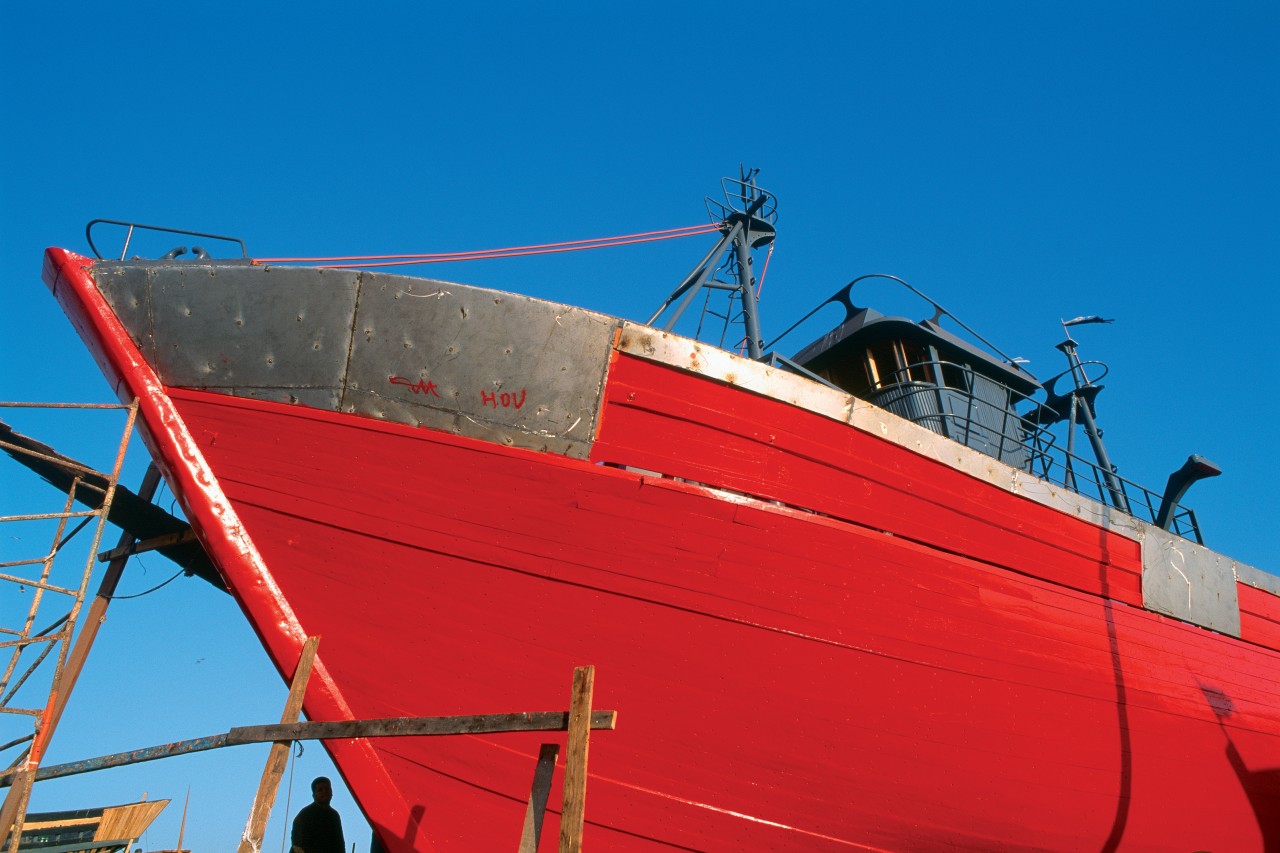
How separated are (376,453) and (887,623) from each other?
3.59 metres

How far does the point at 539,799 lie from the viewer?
4512mm

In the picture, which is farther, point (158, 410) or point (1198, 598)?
point (1198, 598)

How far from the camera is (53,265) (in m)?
6.19

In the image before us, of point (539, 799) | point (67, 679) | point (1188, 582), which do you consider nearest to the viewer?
point (539, 799)

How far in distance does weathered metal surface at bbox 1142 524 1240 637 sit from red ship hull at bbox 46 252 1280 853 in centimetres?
293

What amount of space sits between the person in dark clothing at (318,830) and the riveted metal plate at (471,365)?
9.29ft

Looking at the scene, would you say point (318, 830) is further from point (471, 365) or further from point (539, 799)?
point (471, 365)

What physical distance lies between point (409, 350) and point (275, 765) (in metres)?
2.56

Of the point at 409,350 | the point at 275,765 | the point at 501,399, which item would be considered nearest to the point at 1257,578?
the point at 501,399

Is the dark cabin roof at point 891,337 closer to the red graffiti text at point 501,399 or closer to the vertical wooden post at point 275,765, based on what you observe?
the red graffiti text at point 501,399

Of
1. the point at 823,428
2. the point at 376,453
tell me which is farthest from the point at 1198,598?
the point at 376,453

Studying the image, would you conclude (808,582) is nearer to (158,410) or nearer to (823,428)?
(823,428)

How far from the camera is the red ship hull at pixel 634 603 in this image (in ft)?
17.8

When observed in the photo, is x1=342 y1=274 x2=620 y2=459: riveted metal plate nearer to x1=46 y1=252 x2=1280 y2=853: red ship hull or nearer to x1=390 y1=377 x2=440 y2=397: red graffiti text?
x1=390 y1=377 x2=440 y2=397: red graffiti text
